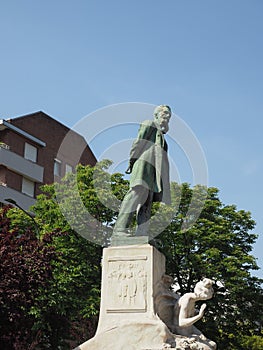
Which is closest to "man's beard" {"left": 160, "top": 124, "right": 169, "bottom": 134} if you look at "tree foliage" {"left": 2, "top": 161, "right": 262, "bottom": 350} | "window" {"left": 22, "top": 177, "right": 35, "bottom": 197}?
"tree foliage" {"left": 2, "top": 161, "right": 262, "bottom": 350}

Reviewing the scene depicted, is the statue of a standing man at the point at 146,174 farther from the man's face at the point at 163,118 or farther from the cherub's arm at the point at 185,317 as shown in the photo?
the cherub's arm at the point at 185,317

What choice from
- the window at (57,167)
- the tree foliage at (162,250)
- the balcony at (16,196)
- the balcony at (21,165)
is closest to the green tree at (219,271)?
the tree foliage at (162,250)

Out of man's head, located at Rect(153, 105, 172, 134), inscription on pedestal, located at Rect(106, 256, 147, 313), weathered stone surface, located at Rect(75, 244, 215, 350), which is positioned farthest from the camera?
man's head, located at Rect(153, 105, 172, 134)

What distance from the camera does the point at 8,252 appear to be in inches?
654

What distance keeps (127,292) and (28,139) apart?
29674mm

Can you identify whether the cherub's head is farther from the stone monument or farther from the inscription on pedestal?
the inscription on pedestal

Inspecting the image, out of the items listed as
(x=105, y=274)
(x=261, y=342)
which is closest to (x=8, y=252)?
(x=105, y=274)

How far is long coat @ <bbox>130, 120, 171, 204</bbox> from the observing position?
41.2ft

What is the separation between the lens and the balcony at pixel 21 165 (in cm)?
3770

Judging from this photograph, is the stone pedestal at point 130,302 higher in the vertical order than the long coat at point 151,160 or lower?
lower

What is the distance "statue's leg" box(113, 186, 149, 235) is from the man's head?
1420 mm

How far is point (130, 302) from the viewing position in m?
11.5

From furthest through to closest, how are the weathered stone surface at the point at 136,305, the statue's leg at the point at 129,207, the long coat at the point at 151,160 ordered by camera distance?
the long coat at the point at 151,160
the statue's leg at the point at 129,207
the weathered stone surface at the point at 136,305

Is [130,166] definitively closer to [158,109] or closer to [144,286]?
[158,109]
